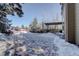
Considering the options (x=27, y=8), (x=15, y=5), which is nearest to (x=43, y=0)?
(x=27, y=8)

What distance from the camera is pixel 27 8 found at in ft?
5.04

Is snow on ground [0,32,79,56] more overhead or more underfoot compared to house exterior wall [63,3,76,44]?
more underfoot

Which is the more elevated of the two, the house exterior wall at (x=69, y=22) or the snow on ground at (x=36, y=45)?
the house exterior wall at (x=69, y=22)

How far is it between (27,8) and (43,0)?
18 cm

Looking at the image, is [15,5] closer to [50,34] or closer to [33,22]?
[33,22]

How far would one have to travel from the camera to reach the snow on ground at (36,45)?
1.51 meters

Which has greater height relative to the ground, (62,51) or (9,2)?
(9,2)

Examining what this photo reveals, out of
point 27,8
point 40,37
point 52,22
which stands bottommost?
point 40,37

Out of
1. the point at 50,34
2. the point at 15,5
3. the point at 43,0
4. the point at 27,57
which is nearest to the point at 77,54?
the point at 50,34

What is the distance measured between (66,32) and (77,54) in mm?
234

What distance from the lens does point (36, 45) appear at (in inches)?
60.1

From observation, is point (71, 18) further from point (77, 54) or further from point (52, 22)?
point (77, 54)

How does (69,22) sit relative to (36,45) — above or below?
above

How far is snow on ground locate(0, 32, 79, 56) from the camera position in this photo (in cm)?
151
